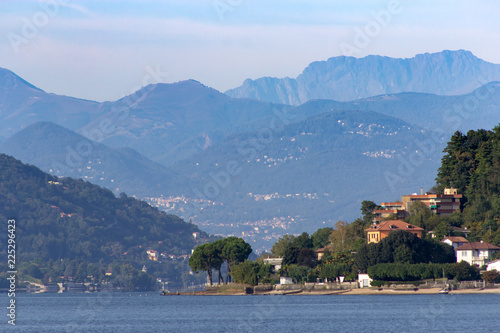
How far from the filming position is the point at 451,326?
81812 mm

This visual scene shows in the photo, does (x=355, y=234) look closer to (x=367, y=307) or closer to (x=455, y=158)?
(x=455, y=158)

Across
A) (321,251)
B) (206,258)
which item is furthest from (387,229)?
(206,258)

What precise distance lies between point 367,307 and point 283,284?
144 ft

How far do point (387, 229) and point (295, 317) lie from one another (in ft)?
150

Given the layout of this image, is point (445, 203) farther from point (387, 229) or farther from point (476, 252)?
point (476, 252)

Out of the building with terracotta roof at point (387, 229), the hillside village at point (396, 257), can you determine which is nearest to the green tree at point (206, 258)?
the hillside village at point (396, 257)

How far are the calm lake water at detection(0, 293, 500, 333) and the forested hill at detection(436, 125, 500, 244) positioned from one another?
2497cm

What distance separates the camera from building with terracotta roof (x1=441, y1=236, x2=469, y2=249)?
13712 cm

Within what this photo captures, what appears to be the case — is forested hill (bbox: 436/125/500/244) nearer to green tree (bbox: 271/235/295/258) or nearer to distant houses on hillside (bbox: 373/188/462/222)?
distant houses on hillside (bbox: 373/188/462/222)

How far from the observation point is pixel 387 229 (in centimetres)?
13975

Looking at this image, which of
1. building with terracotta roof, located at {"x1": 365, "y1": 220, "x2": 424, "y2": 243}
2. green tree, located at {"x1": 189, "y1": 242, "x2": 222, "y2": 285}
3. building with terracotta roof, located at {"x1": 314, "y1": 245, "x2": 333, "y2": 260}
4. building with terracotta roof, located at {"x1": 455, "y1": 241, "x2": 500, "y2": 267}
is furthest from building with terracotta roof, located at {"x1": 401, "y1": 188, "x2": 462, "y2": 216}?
green tree, located at {"x1": 189, "y1": 242, "x2": 222, "y2": 285}

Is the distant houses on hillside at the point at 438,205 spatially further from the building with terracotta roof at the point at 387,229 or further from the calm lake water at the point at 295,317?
the calm lake water at the point at 295,317

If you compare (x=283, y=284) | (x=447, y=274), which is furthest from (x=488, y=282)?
(x=283, y=284)

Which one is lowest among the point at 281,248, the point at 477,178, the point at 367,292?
the point at 367,292
